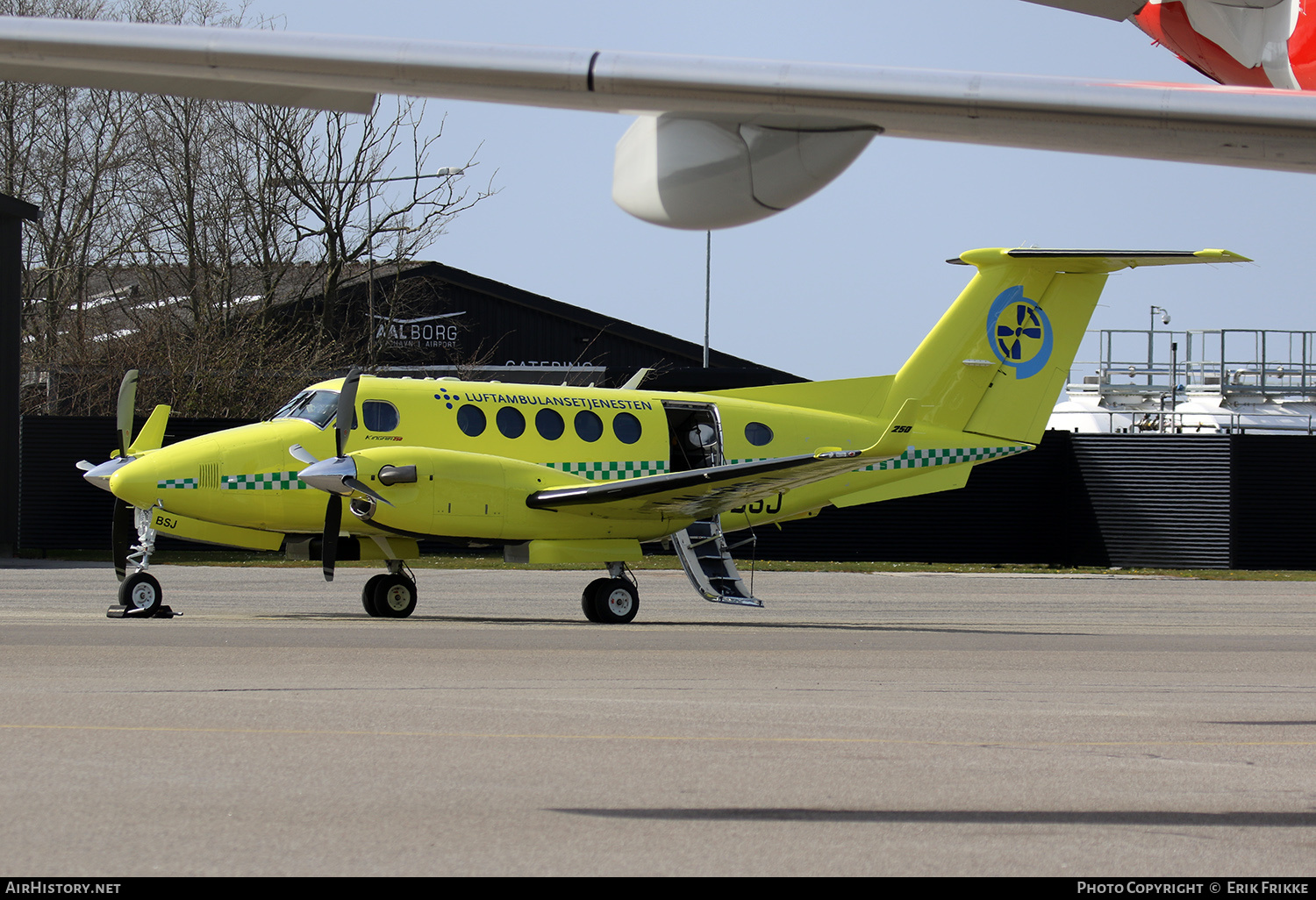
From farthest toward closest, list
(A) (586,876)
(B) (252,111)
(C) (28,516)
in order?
1. (B) (252,111)
2. (C) (28,516)
3. (A) (586,876)

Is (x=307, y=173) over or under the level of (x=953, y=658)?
over

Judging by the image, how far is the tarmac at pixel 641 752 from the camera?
15.5 ft

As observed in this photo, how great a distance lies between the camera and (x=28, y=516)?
27.7 metres

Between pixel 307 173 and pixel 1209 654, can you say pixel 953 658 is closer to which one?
pixel 1209 654

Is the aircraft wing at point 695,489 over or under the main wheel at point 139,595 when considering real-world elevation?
over

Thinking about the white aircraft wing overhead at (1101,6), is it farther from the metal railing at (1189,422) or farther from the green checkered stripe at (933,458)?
the metal railing at (1189,422)

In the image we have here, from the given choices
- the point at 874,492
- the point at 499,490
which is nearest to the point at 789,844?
the point at 499,490

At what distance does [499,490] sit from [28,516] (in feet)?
56.9

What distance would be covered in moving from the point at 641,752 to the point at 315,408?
30.2ft

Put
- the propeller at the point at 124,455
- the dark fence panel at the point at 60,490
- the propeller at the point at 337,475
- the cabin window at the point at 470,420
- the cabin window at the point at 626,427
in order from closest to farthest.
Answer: the propeller at the point at 337,475
the propeller at the point at 124,455
the cabin window at the point at 470,420
the cabin window at the point at 626,427
the dark fence panel at the point at 60,490

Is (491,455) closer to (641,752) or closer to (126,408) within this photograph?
(126,408)

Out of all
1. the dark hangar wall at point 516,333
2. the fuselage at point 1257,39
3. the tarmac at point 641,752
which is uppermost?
the dark hangar wall at point 516,333

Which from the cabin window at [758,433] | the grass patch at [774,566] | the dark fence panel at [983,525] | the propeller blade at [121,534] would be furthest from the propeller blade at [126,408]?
the dark fence panel at [983,525]

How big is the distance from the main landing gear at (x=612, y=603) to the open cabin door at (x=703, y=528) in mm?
894
